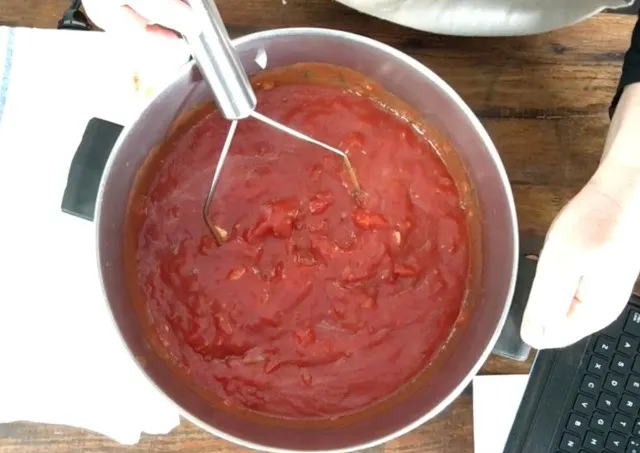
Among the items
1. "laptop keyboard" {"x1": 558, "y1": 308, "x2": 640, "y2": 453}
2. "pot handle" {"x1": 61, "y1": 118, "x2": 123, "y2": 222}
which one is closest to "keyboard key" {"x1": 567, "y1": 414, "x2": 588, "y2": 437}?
"laptop keyboard" {"x1": 558, "y1": 308, "x2": 640, "y2": 453}

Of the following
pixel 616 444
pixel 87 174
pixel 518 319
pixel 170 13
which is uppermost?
pixel 170 13

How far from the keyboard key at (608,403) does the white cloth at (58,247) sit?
40 cm

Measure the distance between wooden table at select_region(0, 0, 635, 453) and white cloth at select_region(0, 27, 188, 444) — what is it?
0.05 metres

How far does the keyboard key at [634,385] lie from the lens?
2.18 ft

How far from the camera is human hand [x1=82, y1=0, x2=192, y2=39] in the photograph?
1.68 ft

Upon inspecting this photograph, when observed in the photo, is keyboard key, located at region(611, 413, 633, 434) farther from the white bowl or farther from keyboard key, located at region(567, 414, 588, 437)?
the white bowl

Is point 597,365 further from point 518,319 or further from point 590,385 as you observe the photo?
point 518,319

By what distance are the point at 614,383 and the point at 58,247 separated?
55 centimetres

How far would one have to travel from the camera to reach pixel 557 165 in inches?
27.9

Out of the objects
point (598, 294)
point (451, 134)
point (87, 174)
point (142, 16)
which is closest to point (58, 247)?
point (87, 174)

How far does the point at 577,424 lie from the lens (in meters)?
0.66

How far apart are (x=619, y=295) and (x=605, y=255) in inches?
1.7

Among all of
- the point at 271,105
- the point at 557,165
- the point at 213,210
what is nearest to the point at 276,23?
the point at 271,105

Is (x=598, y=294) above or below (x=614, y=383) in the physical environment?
above
